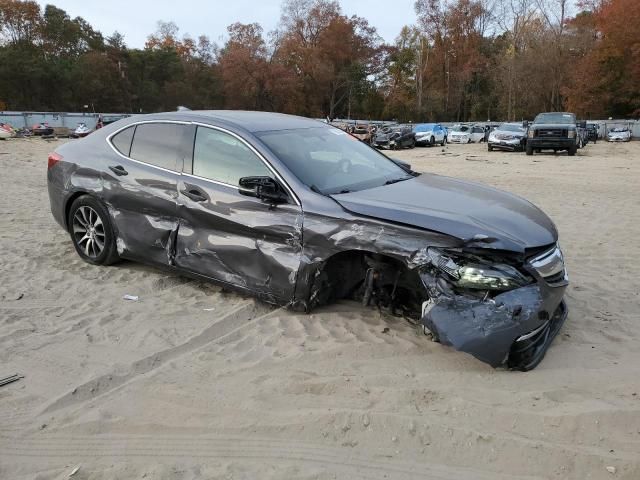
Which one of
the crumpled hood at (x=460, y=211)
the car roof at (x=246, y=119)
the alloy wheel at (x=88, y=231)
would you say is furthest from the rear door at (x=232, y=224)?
the alloy wheel at (x=88, y=231)

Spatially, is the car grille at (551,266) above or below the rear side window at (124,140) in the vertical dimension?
below

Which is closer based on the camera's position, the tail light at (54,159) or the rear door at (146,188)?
the rear door at (146,188)

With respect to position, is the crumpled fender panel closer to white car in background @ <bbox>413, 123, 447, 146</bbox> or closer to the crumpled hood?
the crumpled hood

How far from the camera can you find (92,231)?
17.1 ft

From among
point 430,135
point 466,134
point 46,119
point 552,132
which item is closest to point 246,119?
point 552,132

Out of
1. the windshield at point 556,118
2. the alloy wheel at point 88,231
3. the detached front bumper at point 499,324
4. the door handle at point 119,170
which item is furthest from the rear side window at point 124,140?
the windshield at point 556,118

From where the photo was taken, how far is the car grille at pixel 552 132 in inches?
891

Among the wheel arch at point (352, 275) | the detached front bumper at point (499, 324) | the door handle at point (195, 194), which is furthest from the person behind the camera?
the door handle at point (195, 194)

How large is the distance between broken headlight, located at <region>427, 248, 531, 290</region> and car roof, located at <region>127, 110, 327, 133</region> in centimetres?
195

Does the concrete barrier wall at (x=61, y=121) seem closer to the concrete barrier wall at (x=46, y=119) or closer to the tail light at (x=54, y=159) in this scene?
the concrete barrier wall at (x=46, y=119)

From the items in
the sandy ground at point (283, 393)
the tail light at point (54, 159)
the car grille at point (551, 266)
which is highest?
the tail light at point (54, 159)

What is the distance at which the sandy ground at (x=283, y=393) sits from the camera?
8.41 ft

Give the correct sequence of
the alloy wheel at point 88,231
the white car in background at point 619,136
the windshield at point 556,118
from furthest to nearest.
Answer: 1. the white car in background at point 619,136
2. the windshield at point 556,118
3. the alloy wheel at point 88,231

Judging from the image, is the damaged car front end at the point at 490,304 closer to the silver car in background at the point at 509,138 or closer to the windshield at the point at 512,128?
the silver car in background at the point at 509,138
